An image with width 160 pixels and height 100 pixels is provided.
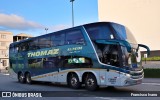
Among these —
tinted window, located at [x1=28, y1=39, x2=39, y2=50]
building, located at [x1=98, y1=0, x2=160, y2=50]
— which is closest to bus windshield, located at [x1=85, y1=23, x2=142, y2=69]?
tinted window, located at [x1=28, y1=39, x2=39, y2=50]

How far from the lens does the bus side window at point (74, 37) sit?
16.7 metres

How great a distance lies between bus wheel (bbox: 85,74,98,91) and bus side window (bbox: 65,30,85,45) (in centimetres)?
189

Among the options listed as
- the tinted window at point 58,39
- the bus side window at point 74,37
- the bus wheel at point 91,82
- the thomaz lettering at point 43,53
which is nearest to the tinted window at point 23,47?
the thomaz lettering at point 43,53

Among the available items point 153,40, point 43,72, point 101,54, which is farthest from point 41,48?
point 153,40

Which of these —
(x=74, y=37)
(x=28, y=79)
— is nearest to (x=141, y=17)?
(x=28, y=79)

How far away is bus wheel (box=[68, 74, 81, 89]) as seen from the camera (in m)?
16.9

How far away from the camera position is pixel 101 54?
15297 millimetres

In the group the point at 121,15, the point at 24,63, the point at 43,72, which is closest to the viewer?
the point at 43,72

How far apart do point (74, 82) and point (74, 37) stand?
2.57 m

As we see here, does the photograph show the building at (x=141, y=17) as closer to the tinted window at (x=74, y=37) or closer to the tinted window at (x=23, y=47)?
the tinted window at (x=23, y=47)

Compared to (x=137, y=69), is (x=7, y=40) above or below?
above

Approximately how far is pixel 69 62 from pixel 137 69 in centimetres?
437

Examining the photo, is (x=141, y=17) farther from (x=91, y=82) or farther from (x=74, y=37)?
(x=91, y=82)

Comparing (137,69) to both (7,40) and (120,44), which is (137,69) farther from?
(7,40)
